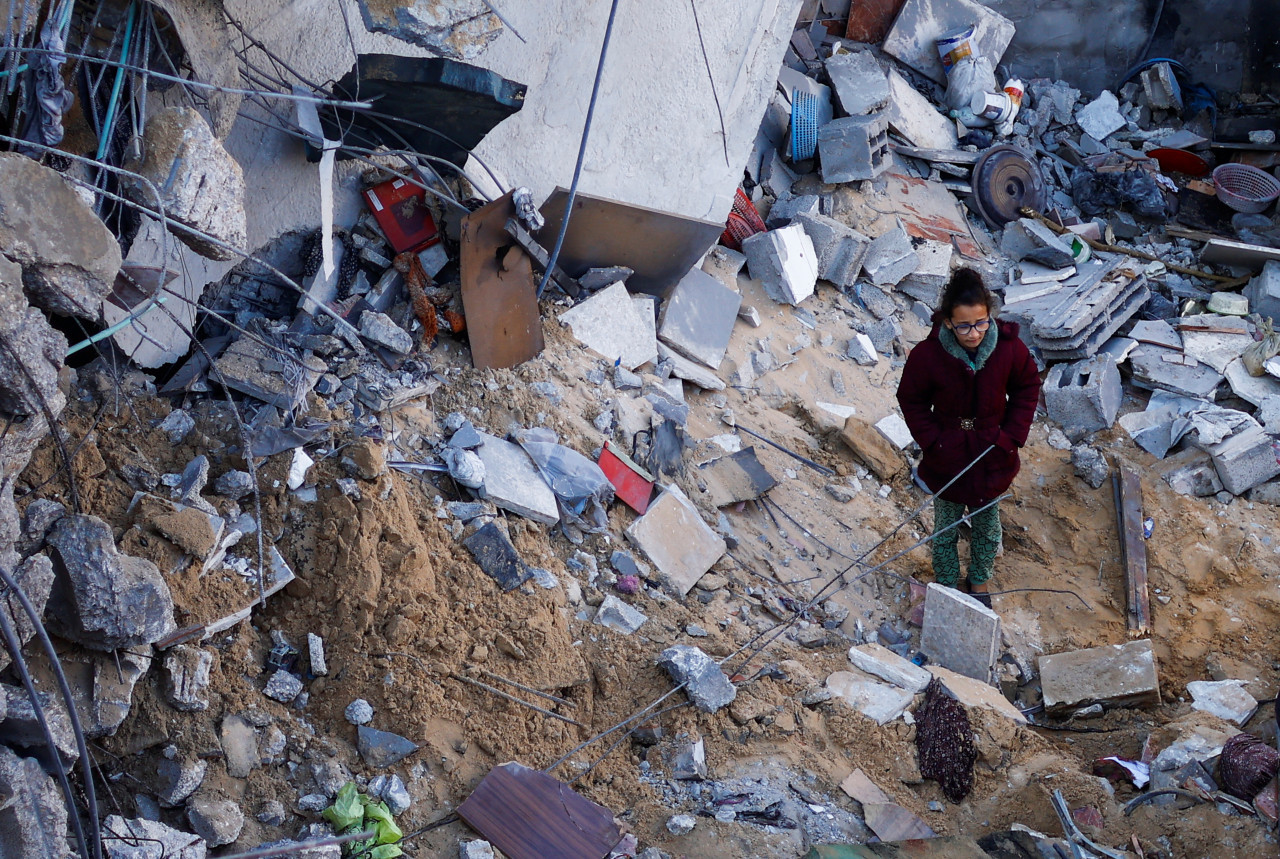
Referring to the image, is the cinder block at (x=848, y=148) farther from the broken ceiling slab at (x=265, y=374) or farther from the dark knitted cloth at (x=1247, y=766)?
the dark knitted cloth at (x=1247, y=766)

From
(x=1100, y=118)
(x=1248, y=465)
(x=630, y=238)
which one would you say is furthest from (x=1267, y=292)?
(x=630, y=238)

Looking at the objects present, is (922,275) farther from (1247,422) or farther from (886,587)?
(886,587)

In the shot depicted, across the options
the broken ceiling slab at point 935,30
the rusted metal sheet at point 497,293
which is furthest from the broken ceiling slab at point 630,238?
the broken ceiling slab at point 935,30

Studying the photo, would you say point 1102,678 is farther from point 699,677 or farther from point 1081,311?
point 1081,311

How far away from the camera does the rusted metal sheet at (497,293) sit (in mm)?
4867

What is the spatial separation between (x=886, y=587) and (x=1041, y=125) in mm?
6800

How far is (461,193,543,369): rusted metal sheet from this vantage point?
16.0 ft

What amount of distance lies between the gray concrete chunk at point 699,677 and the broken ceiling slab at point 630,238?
256 cm

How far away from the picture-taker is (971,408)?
454 cm

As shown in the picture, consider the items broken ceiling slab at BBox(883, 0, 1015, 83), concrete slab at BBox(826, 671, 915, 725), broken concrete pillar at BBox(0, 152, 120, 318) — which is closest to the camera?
broken concrete pillar at BBox(0, 152, 120, 318)

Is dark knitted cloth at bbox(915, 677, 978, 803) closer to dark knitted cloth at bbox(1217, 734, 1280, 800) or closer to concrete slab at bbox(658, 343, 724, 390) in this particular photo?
dark knitted cloth at bbox(1217, 734, 1280, 800)

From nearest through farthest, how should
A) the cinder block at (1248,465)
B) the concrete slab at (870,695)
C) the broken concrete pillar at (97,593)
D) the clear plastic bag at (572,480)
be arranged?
1. the broken concrete pillar at (97,593)
2. the concrete slab at (870,695)
3. the clear plastic bag at (572,480)
4. the cinder block at (1248,465)

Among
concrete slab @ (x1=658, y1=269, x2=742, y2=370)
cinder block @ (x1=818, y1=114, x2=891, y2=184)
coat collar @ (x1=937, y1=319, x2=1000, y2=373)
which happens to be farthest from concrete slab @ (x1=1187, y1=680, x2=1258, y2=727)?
cinder block @ (x1=818, y1=114, x2=891, y2=184)

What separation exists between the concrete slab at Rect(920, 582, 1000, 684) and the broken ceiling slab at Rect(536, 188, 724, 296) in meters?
2.56
